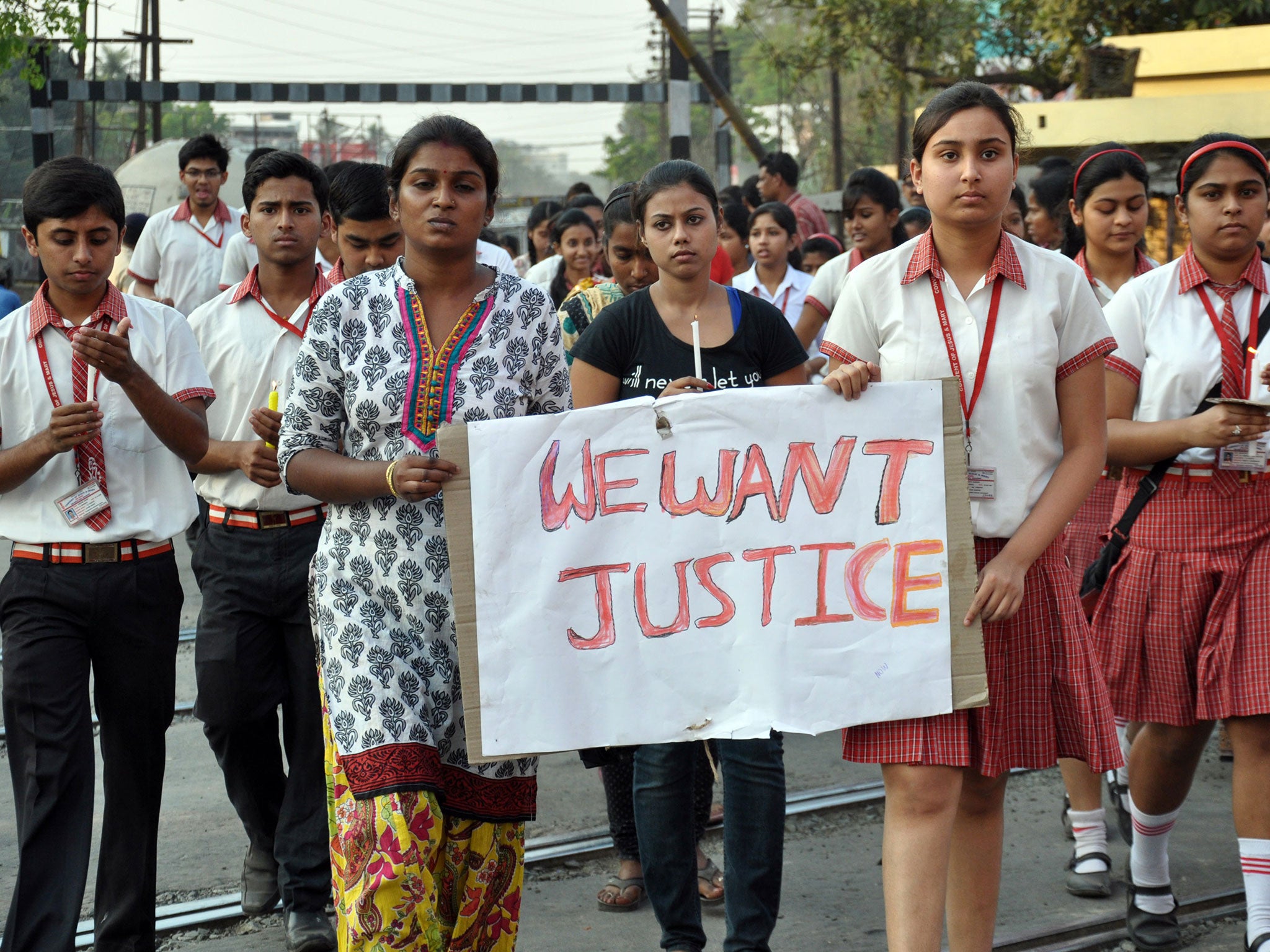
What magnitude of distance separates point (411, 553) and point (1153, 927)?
2485mm

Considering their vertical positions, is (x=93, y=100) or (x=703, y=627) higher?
(x=93, y=100)

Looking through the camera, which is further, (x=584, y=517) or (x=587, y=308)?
(x=587, y=308)

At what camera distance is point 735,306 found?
4.14 metres

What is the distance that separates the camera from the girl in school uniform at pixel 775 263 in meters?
8.13

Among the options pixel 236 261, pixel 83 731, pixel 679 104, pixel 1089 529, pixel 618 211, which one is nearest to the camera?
pixel 83 731

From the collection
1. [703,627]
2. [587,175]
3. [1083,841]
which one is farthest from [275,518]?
[587,175]

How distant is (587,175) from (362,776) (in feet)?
240

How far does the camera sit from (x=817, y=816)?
527cm

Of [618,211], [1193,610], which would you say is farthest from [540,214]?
[1193,610]

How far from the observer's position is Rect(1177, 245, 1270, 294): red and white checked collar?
4.12m

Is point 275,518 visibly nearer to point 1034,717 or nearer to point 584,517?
point 584,517

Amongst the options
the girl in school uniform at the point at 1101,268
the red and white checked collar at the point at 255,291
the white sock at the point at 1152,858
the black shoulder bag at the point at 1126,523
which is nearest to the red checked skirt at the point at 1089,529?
the girl in school uniform at the point at 1101,268

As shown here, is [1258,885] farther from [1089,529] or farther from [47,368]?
[47,368]

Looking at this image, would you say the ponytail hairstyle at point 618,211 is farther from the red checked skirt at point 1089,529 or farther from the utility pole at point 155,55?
the utility pole at point 155,55
